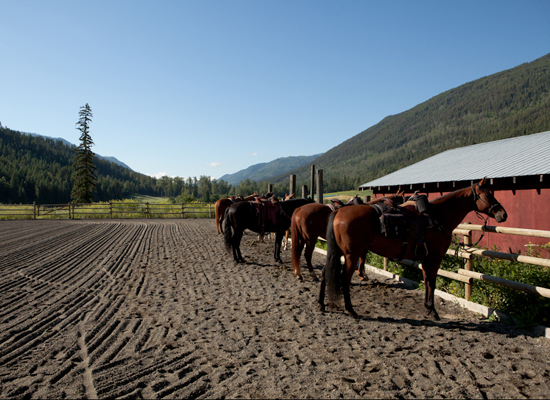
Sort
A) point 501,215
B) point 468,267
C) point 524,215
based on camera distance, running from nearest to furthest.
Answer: point 501,215
point 468,267
point 524,215

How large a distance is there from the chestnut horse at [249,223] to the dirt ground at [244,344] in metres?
1.94

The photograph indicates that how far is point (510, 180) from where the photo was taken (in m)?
9.42

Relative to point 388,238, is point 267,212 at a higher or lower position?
higher

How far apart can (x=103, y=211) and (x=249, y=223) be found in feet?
78.3

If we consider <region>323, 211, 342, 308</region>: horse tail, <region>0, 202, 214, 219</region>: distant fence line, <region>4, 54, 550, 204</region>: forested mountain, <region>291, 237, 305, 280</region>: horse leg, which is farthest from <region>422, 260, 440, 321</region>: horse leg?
<region>4, 54, 550, 204</region>: forested mountain

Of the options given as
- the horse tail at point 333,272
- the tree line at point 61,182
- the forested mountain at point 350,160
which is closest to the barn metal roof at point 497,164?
the horse tail at point 333,272

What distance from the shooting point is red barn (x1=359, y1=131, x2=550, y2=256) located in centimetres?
867

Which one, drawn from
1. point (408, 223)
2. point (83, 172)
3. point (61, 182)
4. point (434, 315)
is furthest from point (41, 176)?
point (434, 315)

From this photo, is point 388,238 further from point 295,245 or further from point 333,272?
point 295,245

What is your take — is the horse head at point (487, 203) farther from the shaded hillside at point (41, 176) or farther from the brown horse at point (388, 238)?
the shaded hillside at point (41, 176)

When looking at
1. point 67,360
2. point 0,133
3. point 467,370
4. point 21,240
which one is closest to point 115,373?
point 67,360

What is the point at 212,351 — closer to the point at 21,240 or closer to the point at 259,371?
the point at 259,371

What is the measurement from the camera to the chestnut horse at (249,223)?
8320mm

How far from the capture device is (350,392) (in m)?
2.57
